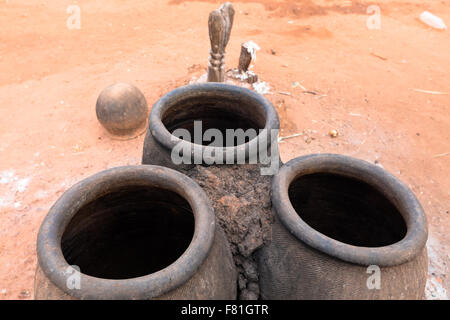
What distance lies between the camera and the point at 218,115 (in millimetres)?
2654

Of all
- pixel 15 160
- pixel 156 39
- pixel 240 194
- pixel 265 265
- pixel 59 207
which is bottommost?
pixel 15 160

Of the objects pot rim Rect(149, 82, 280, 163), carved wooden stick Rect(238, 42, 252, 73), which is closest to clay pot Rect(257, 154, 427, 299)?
pot rim Rect(149, 82, 280, 163)

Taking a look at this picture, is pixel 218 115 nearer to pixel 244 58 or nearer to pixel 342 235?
pixel 342 235

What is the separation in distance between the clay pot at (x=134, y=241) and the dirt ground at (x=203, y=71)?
147cm

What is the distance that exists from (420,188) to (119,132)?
3983 mm

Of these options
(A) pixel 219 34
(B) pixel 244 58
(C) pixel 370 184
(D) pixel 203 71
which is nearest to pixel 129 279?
(C) pixel 370 184

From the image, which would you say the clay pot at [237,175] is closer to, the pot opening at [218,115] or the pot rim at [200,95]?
the pot rim at [200,95]

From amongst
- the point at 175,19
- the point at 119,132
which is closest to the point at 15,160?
the point at 119,132

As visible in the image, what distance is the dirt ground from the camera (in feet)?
13.1

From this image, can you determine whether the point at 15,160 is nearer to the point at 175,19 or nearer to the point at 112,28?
the point at 112,28

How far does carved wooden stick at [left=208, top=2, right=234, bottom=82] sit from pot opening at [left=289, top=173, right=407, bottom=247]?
9.23 ft

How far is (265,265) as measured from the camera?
182 cm

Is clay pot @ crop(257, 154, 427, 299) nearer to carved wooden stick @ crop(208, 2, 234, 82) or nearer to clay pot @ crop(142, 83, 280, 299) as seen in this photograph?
clay pot @ crop(142, 83, 280, 299)

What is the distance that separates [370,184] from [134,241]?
1.49 metres
